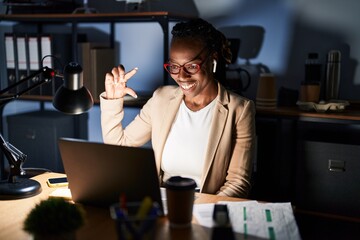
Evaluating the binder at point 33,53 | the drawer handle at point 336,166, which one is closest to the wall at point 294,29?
the drawer handle at point 336,166

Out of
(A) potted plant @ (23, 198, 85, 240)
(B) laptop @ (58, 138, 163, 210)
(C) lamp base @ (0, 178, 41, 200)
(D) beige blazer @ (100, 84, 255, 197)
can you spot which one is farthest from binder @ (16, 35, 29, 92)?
(A) potted plant @ (23, 198, 85, 240)

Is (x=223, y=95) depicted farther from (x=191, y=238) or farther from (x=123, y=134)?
(x=191, y=238)

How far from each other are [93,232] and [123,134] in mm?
857

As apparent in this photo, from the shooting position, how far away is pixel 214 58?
6.36 feet

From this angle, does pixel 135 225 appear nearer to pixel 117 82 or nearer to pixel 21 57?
pixel 117 82

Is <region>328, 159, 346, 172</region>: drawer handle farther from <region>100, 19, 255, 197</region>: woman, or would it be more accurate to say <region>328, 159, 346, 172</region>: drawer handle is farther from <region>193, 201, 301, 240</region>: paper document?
<region>193, 201, 301, 240</region>: paper document

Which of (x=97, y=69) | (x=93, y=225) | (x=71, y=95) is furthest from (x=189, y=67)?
(x=97, y=69)

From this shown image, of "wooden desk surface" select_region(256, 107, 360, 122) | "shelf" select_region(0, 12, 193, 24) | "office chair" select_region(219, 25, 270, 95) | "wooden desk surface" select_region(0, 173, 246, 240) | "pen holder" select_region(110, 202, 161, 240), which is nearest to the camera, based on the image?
"pen holder" select_region(110, 202, 161, 240)

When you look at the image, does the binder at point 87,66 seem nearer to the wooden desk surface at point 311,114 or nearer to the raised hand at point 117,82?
the raised hand at point 117,82

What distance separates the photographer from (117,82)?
1.88 m

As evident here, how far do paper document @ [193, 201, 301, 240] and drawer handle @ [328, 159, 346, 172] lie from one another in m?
0.94

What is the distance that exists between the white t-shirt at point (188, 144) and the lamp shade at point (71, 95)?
587mm

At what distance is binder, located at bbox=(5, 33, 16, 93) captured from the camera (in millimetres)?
2793

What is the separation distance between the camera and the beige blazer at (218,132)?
1807 mm
